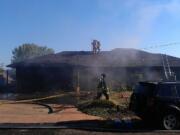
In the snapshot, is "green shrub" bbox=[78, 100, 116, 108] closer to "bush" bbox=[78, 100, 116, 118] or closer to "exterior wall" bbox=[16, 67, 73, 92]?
"bush" bbox=[78, 100, 116, 118]

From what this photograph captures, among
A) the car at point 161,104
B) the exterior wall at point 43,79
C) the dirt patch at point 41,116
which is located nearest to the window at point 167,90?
the car at point 161,104

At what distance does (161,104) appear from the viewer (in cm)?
1479

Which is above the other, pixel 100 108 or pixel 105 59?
pixel 105 59

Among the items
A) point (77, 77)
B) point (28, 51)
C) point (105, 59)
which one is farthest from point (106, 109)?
point (28, 51)

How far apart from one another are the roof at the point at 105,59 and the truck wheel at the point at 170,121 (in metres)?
19.9

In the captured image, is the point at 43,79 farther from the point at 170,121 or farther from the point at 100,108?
the point at 170,121

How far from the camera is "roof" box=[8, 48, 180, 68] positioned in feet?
116

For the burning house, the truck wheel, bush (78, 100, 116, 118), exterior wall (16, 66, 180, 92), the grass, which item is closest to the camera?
the truck wheel

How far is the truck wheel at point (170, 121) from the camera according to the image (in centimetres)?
1477

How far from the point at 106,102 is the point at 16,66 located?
16451 millimetres

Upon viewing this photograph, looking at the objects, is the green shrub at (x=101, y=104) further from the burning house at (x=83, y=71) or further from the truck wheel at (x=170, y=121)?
the burning house at (x=83, y=71)

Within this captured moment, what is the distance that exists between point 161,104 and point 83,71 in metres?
20.5

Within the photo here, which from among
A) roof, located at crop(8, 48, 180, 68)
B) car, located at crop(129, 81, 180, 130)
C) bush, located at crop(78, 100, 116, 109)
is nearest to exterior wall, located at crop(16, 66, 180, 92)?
roof, located at crop(8, 48, 180, 68)

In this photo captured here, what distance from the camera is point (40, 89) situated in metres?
35.4
